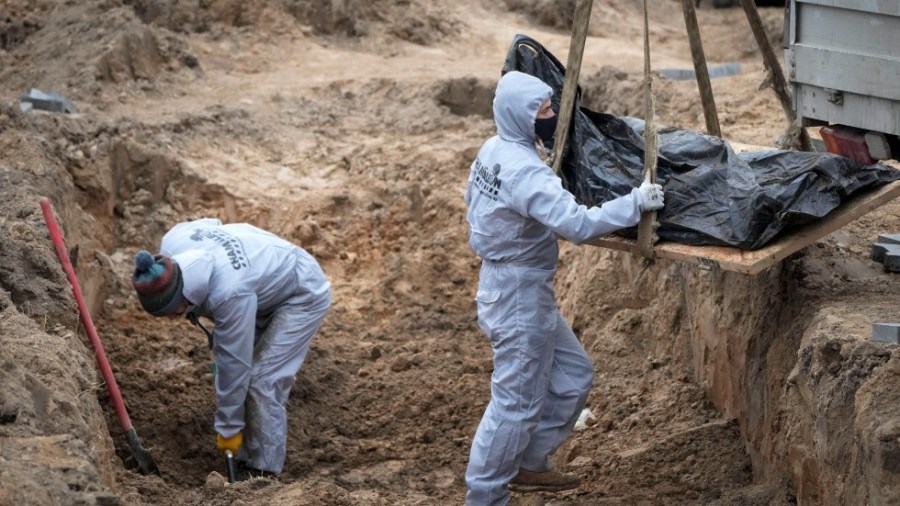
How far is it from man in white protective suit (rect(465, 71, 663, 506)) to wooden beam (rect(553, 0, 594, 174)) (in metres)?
0.08

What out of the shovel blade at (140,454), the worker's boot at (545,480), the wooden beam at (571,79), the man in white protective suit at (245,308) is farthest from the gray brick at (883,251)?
the shovel blade at (140,454)

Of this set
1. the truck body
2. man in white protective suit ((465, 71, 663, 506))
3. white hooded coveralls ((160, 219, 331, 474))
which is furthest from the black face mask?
white hooded coveralls ((160, 219, 331, 474))

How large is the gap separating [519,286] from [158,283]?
1.89 metres

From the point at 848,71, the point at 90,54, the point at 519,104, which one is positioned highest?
the point at 848,71

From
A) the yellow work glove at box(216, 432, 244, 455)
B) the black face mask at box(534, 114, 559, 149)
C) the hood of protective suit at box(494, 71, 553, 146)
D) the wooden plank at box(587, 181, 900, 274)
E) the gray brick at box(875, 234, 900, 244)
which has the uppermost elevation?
the hood of protective suit at box(494, 71, 553, 146)

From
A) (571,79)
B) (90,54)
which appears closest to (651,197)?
(571,79)

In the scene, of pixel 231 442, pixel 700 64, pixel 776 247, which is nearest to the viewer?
pixel 776 247

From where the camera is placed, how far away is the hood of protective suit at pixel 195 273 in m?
6.55

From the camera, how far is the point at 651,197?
5551 mm

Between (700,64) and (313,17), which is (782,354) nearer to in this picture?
(700,64)

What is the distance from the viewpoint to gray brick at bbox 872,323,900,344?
16.3 ft

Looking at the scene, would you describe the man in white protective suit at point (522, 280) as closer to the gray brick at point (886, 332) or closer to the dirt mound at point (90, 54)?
the gray brick at point (886, 332)

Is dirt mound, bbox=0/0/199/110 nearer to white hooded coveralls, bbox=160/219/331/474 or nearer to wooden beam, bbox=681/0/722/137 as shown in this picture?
white hooded coveralls, bbox=160/219/331/474

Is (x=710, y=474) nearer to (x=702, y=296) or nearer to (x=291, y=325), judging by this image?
(x=702, y=296)
